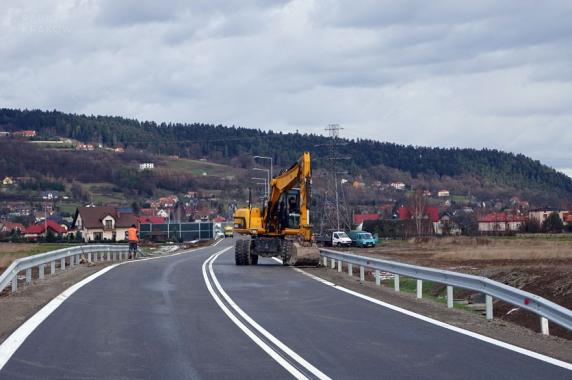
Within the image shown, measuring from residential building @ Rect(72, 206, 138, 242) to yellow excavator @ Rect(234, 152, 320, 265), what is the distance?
273 ft

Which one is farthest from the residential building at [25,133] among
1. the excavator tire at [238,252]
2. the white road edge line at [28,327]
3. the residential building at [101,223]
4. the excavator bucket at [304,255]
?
the white road edge line at [28,327]

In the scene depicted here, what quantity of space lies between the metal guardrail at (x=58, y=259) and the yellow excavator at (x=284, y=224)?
6371 mm

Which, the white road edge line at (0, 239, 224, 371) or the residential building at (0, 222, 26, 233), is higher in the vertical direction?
the residential building at (0, 222, 26, 233)

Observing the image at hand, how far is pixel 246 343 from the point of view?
46.0 feet

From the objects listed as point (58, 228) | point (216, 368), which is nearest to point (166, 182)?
point (58, 228)

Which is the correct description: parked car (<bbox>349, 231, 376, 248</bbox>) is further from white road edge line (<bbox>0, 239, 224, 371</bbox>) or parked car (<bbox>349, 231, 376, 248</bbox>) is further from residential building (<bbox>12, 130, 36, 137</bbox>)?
residential building (<bbox>12, 130, 36, 137</bbox>)

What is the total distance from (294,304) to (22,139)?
17173 centimetres

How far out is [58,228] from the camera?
125375 mm

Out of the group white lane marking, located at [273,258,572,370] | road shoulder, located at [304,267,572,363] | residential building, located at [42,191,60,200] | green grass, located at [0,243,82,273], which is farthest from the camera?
residential building, located at [42,191,60,200]

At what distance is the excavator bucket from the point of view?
1374 inches

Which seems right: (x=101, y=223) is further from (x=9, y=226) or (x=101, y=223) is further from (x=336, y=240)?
(x=336, y=240)

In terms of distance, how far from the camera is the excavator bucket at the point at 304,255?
34.9 m

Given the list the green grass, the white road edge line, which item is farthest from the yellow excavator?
the white road edge line

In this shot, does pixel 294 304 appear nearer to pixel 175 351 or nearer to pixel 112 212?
pixel 175 351
